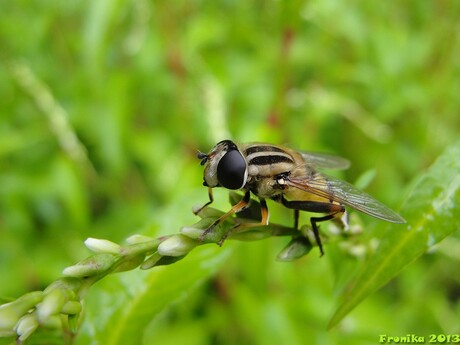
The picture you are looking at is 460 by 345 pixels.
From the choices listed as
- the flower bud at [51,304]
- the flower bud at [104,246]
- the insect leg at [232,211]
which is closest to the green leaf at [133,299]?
the insect leg at [232,211]

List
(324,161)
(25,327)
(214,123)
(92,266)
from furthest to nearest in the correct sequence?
1. (214,123)
2. (324,161)
3. (92,266)
4. (25,327)

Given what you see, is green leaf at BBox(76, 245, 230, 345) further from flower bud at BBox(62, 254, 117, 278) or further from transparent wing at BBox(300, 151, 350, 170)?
transparent wing at BBox(300, 151, 350, 170)

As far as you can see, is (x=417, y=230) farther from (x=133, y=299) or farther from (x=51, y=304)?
(x=51, y=304)

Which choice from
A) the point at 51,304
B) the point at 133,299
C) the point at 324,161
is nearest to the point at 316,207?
the point at 324,161

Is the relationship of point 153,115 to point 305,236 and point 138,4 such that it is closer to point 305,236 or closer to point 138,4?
point 138,4

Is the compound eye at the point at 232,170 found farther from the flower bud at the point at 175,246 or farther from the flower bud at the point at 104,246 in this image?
the flower bud at the point at 104,246

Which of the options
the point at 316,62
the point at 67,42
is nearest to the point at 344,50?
the point at 316,62
